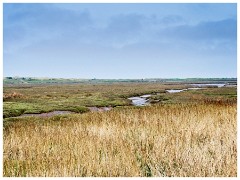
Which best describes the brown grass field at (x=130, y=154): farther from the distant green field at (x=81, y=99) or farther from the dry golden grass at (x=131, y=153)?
the distant green field at (x=81, y=99)

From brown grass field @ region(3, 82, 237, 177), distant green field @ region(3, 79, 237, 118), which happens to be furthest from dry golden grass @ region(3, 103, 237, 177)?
distant green field @ region(3, 79, 237, 118)

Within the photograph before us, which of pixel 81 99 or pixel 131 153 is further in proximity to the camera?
pixel 81 99

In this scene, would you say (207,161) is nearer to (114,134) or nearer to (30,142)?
(114,134)

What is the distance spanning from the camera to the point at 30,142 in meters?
6.82

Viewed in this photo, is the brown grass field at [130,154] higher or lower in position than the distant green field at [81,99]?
higher

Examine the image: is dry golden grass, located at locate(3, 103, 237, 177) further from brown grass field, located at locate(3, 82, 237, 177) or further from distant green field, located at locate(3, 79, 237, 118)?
distant green field, located at locate(3, 79, 237, 118)

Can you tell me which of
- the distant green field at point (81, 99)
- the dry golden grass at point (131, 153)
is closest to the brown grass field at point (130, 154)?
the dry golden grass at point (131, 153)

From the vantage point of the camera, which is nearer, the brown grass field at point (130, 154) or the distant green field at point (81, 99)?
the brown grass field at point (130, 154)

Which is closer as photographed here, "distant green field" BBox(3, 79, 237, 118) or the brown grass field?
the brown grass field

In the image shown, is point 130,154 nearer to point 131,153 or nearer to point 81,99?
point 131,153

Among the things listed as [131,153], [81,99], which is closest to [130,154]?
[131,153]

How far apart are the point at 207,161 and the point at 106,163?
56.5 inches

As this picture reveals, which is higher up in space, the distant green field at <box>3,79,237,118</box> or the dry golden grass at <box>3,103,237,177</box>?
the dry golden grass at <box>3,103,237,177</box>

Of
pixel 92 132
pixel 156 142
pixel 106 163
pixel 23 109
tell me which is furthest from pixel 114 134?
pixel 23 109
